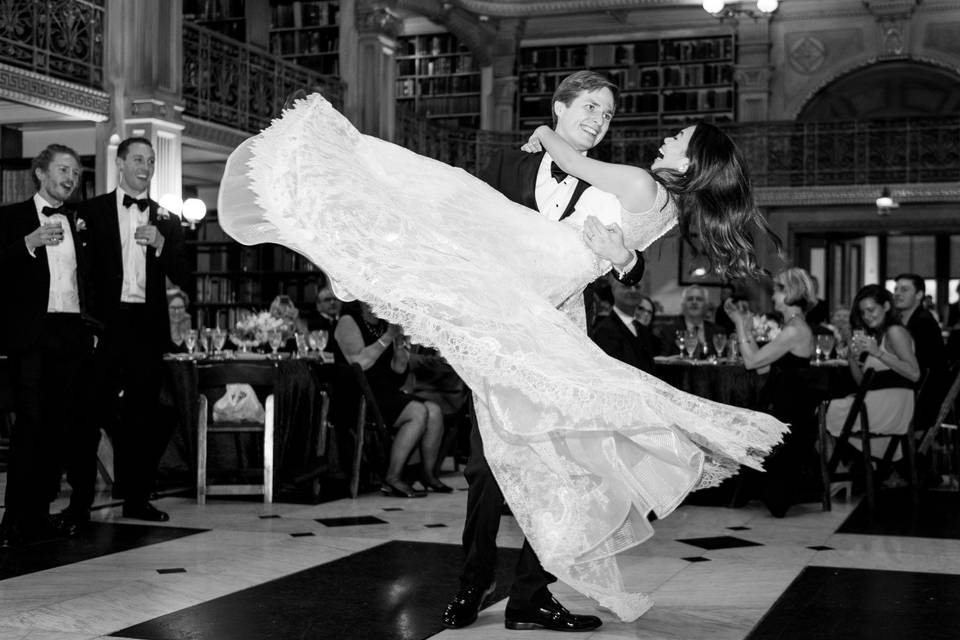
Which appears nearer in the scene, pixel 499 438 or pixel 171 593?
pixel 499 438

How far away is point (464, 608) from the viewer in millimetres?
3186

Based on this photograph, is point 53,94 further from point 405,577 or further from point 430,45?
point 430,45

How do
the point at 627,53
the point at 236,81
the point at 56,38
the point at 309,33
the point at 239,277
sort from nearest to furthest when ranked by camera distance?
the point at 56,38 < the point at 236,81 < the point at 239,277 < the point at 309,33 < the point at 627,53

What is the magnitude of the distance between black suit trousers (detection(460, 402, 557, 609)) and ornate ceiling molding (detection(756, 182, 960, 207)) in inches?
514

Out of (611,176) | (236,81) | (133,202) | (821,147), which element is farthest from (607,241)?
(821,147)

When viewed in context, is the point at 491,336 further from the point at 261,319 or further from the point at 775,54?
the point at 775,54

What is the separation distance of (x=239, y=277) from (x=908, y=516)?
1014 cm

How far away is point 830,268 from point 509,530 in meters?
12.7

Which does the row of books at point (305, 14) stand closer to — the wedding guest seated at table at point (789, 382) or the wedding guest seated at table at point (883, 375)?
the wedding guest seated at table at point (883, 375)

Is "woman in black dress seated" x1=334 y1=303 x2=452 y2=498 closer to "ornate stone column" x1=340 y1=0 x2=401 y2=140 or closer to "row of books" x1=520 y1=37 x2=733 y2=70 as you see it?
"ornate stone column" x1=340 y1=0 x2=401 y2=140

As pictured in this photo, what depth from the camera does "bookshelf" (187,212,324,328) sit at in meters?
14.4

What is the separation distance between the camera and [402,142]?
14852 millimetres

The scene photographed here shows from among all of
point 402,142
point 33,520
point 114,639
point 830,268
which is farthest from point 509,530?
point 830,268

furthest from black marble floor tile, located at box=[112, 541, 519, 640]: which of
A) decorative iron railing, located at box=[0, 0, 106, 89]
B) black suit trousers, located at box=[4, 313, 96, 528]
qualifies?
decorative iron railing, located at box=[0, 0, 106, 89]
